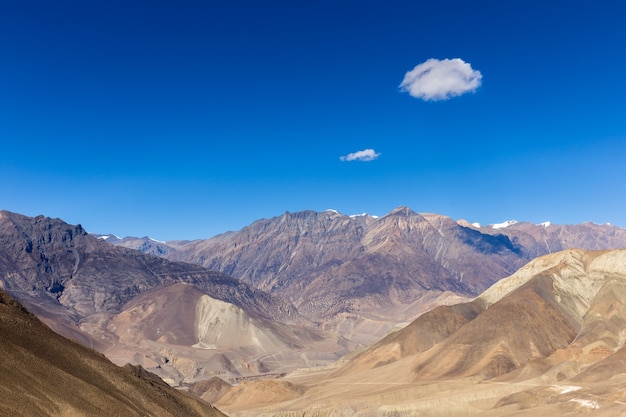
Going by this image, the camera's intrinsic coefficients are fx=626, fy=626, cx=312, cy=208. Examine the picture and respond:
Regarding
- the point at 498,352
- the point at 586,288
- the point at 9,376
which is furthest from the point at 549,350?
the point at 9,376

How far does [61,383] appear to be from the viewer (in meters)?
56.5

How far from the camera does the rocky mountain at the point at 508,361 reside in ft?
368

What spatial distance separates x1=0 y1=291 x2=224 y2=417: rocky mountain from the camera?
166 ft

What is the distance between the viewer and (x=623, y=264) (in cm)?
17338

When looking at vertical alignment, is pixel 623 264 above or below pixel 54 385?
above

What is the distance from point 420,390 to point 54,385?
86.7 metres

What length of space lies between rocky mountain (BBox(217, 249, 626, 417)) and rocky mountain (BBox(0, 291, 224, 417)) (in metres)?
54.9

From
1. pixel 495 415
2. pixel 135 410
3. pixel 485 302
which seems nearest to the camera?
pixel 135 410

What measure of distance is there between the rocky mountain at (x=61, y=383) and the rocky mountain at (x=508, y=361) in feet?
180

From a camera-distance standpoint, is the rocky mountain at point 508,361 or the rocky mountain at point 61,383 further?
the rocky mountain at point 508,361

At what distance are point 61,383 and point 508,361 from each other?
4343 inches

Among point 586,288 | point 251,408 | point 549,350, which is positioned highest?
point 586,288

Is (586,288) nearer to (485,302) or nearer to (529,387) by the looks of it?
(485,302)

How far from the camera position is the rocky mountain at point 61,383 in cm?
5067
